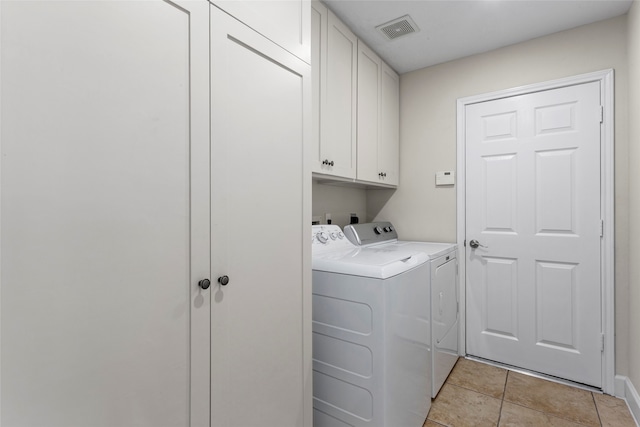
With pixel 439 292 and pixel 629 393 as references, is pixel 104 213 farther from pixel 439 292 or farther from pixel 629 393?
pixel 629 393

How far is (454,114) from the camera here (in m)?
2.61

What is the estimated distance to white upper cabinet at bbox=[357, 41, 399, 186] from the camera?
2254mm

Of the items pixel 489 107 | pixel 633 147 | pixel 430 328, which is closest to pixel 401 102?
pixel 489 107

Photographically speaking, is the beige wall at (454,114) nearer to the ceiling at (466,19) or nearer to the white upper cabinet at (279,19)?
the ceiling at (466,19)

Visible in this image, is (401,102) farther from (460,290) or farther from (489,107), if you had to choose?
(460,290)

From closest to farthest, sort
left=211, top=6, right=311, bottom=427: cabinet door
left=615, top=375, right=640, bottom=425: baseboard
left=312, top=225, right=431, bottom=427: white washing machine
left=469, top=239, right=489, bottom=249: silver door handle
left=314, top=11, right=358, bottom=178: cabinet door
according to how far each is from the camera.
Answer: left=211, top=6, right=311, bottom=427: cabinet door < left=312, top=225, right=431, bottom=427: white washing machine < left=615, top=375, right=640, bottom=425: baseboard < left=314, top=11, right=358, bottom=178: cabinet door < left=469, top=239, right=489, bottom=249: silver door handle

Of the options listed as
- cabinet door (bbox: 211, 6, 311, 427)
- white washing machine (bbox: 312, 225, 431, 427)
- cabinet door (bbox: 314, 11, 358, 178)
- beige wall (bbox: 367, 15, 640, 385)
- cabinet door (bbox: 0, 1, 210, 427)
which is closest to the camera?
cabinet door (bbox: 0, 1, 210, 427)

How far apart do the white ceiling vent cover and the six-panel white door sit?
2.78 ft

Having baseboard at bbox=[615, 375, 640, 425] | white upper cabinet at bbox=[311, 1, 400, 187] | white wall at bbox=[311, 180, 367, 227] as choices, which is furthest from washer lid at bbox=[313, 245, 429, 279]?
baseboard at bbox=[615, 375, 640, 425]

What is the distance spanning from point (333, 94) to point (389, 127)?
0.89 metres

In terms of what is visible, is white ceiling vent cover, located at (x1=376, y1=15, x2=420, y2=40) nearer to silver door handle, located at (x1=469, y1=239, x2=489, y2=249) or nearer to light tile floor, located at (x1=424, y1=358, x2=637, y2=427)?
silver door handle, located at (x1=469, y1=239, x2=489, y2=249)

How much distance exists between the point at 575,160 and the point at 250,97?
7.55ft

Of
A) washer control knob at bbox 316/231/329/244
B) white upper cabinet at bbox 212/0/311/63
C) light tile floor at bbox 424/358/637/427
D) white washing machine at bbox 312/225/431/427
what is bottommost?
light tile floor at bbox 424/358/637/427

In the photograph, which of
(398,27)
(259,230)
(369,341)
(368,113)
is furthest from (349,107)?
(369,341)
